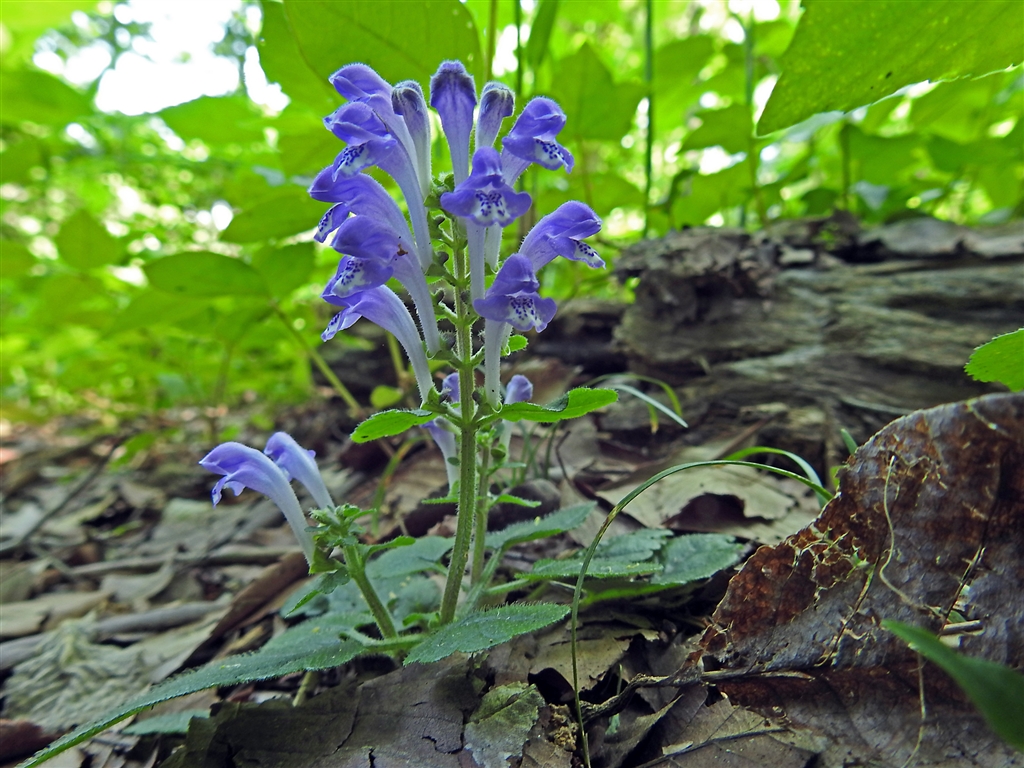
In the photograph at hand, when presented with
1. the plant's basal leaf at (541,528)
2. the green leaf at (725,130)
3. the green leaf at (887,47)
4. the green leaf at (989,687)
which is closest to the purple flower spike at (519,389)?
the plant's basal leaf at (541,528)

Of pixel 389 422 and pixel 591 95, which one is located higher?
pixel 591 95

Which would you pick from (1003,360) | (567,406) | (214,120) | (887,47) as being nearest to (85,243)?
(214,120)

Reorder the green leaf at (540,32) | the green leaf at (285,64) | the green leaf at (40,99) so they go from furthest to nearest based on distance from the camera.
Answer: the green leaf at (40,99) → the green leaf at (540,32) → the green leaf at (285,64)

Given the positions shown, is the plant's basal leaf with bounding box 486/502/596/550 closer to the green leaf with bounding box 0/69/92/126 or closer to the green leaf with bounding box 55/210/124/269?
the green leaf with bounding box 55/210/124/269

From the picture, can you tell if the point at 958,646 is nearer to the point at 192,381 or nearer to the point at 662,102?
the point at 662,102

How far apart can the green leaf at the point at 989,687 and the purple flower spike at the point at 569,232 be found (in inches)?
42.5

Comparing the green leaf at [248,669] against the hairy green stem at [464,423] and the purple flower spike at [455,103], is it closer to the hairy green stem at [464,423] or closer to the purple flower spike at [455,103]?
the hairy green stem at [464,423]

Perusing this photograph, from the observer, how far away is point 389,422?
1.39m

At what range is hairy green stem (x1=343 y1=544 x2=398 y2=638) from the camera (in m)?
1.60

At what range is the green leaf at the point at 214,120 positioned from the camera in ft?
11.1

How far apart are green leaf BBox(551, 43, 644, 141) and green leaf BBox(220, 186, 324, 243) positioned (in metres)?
1.43

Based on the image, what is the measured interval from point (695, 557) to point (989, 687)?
103 centimetres

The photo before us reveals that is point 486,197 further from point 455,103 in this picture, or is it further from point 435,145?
point 435,145

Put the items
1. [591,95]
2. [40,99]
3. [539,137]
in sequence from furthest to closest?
[40,99], [591,95], [539,137]
